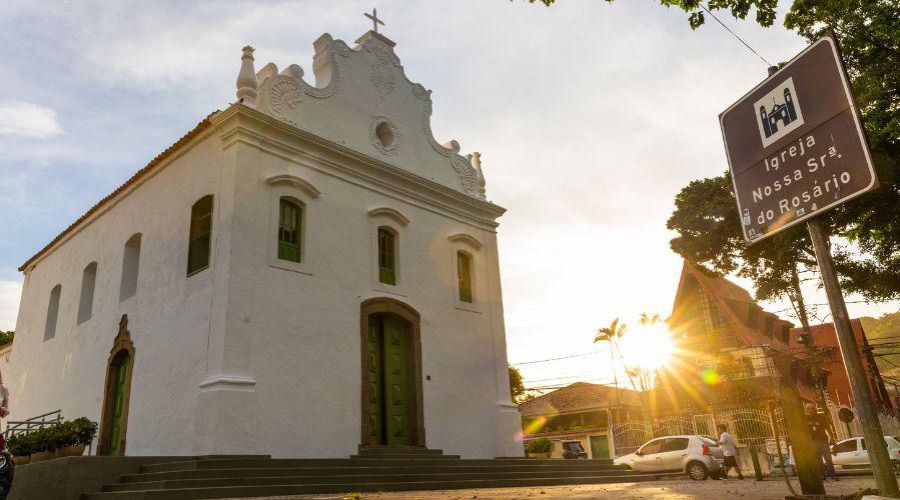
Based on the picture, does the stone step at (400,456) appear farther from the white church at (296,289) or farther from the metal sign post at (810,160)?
the metal sign post at (810,160)

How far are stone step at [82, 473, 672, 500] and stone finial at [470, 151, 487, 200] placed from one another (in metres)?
8.53

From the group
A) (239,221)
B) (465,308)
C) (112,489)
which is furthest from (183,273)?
(465,308)

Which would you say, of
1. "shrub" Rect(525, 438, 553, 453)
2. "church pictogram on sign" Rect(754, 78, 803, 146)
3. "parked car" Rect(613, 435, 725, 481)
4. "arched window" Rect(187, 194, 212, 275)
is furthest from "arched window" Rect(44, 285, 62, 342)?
"shrub" Rect(525, 438, 553, 453)

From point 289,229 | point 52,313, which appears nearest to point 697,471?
point 289,229

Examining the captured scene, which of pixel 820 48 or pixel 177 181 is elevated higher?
pixel 177 181

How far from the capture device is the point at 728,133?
5910 millimetres

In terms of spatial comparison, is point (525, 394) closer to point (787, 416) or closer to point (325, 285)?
point (325, 285)

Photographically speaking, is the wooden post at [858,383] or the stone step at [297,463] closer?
the wooden post at [858,383]

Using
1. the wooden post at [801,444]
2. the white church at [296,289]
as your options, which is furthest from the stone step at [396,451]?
the wooden post at [801,444]

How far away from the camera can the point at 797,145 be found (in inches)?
204

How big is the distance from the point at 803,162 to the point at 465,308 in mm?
11872

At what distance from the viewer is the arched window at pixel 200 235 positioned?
12906mm

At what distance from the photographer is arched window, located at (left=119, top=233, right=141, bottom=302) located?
15.5 meters

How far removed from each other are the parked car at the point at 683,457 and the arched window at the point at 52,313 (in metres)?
17.6
